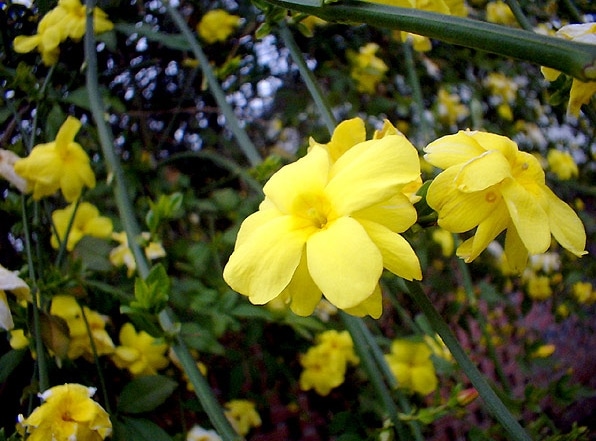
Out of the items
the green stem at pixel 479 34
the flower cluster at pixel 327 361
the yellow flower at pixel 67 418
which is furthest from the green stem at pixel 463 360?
the flower cluster at pixel 327 361

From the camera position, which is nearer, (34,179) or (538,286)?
(34,179)

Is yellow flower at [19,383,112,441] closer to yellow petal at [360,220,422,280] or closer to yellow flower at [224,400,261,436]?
yellow petal at [360,220,422,280]

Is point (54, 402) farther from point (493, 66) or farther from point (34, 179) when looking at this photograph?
point (493, 66)

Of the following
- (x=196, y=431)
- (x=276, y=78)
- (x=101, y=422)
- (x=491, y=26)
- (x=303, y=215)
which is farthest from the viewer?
(x=276, y=78)

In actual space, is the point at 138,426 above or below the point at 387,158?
below

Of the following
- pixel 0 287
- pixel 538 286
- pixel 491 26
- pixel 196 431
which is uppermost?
pixel 491 26

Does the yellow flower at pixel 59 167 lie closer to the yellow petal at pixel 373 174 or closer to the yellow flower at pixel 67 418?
the yellow flower at pixel 67 418

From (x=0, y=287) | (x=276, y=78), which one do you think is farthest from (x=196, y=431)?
(x=276, y=78)
